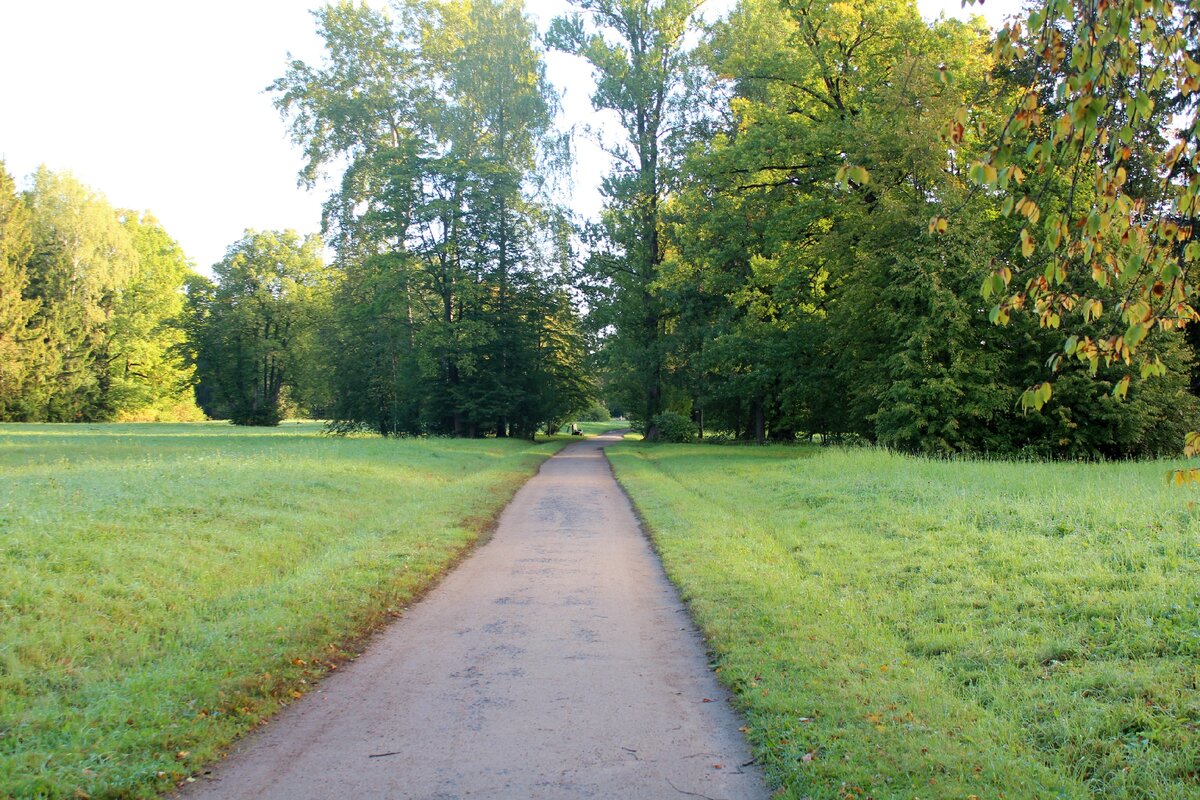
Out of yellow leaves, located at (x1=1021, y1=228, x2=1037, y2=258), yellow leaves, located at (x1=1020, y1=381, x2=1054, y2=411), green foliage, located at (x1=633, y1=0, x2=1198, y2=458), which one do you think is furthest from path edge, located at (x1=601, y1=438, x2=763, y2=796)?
green foliage, located at (x1=633, y1=0, x2=1198, y2=458)

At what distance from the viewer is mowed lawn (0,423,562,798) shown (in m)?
4.46

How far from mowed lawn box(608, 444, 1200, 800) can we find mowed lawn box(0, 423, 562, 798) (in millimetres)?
3355

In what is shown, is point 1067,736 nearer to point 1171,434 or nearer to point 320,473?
point 320,473

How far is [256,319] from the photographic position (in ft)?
211

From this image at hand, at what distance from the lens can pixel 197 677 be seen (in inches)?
213

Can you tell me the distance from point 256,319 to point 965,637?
219 feet

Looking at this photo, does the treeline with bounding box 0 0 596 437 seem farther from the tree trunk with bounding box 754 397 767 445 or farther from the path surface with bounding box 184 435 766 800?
the path surface with bounding box 184 435 766 800

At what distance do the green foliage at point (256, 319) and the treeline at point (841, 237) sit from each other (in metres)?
35.6

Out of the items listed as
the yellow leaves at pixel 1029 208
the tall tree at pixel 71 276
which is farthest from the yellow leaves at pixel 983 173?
the tall tree at pixel 71 276

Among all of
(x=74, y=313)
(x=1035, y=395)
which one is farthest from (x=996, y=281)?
(x=74, y=313)

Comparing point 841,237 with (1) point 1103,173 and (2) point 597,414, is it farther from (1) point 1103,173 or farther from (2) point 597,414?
(2) point 597,414

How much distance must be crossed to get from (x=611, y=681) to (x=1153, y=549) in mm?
5742

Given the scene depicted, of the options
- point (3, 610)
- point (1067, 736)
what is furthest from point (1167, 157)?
point (3, 610)

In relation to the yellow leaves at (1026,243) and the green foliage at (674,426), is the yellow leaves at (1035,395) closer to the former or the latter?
the yellow leaves at (1026,243)
